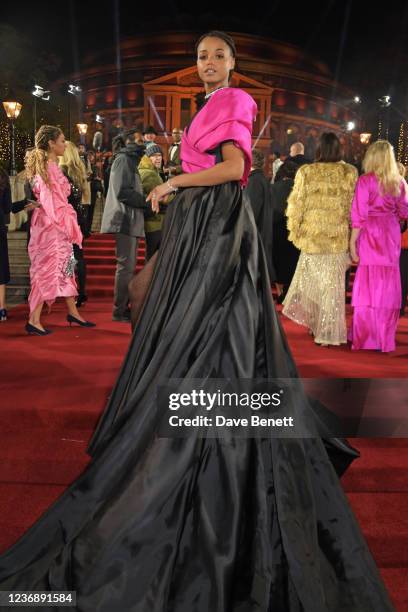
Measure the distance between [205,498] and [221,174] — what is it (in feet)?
3.86

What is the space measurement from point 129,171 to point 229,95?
391 cm

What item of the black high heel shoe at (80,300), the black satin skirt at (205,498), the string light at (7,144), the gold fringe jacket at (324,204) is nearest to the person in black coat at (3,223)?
the black high heel shoe at (80,300)

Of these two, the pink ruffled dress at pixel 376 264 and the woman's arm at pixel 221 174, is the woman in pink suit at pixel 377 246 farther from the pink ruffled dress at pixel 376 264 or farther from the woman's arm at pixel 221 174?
the woman's arm at pixel 221 174

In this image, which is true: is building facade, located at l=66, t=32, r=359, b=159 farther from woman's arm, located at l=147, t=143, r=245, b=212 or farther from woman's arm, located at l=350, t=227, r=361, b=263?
woman's arm, located at l=147, t=143, r=245, b=212

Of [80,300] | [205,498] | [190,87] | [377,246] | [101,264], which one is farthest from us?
[190,87]

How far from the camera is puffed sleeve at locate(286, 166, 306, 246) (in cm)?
558

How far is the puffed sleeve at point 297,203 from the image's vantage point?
5.58 m

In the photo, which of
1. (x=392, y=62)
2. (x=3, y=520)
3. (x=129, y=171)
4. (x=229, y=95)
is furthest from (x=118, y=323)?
(x=392, y=62)

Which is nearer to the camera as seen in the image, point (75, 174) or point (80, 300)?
point (75, 174)

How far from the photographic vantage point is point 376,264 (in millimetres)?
5348

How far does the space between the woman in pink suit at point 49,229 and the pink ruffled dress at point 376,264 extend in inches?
106

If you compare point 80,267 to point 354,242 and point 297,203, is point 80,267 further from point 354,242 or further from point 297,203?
point 354,242

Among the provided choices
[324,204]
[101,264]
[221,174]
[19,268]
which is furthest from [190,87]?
[221,174]

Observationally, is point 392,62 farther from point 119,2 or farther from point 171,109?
point 119,2
